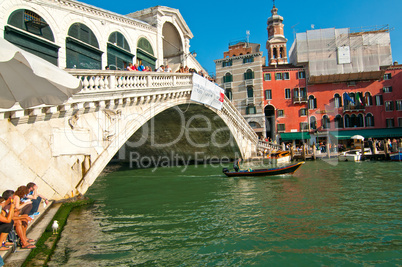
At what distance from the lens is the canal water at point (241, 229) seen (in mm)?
4570

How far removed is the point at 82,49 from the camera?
10.5 meters

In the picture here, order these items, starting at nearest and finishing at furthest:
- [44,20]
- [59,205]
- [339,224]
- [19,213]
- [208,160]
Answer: [19,213]
[339,224]
[59,205]
[44,20]
[208,160]

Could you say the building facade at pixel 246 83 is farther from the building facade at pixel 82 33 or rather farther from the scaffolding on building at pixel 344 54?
the building facade at pixel 82 33

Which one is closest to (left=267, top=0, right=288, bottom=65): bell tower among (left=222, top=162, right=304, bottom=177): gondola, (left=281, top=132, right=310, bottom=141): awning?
(left=281, top=132, right=310, bottom=141): awning

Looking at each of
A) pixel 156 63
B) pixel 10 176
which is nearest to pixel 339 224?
pixel 10 176

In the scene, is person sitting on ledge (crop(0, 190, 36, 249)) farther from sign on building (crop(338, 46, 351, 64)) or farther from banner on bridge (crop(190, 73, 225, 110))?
sign on building (crop(338, 46, 351, 64))

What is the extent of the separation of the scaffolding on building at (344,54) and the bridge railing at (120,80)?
21.2 metres

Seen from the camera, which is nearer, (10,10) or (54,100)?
(54,100)

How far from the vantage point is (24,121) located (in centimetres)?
635

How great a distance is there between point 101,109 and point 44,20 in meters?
3.51

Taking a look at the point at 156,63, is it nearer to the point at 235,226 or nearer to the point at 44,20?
the point at 44,20

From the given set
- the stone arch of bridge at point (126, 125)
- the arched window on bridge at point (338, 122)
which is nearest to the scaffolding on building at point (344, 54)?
the arched window on bridge at point (338, 122)

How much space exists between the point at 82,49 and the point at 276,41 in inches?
1342

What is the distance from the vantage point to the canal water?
4.57 m
